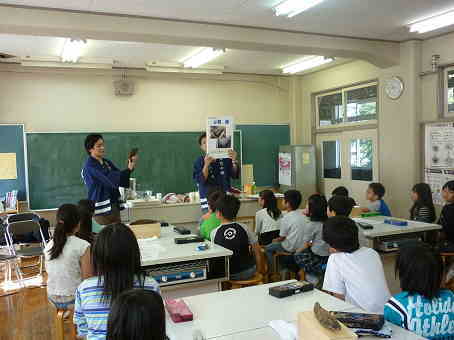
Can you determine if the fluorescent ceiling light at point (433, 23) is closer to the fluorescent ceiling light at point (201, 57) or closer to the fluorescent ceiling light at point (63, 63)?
the fluorescent ceiling light at point (201, 57)

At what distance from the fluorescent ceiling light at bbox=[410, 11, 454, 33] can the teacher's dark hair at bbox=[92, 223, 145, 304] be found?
4.20m

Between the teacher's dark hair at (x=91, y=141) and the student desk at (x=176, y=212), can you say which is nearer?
the teacher's dark hair at (x=91, y=141)

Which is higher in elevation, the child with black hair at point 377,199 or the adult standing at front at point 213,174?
the adult standing at front at point 213,174

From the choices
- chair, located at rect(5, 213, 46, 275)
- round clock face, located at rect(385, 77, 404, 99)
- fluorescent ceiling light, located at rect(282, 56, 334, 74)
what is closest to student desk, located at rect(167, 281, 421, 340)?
chair, located at rect(5, 213, 46, 275)

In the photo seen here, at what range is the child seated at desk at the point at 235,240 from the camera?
315 cm

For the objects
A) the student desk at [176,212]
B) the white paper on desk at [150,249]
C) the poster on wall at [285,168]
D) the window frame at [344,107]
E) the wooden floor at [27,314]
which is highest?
the window frame at [344,107]

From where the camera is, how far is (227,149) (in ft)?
14.7

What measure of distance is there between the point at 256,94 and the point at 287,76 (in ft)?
2.33

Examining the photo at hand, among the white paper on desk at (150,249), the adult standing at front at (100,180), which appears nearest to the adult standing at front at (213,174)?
the adult standing at front at (100,180)

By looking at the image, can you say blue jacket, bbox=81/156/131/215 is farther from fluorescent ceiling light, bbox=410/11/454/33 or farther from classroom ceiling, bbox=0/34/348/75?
fluorescent ceiling light, bbox=410/11/454/33

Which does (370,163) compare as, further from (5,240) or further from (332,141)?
(5,240)

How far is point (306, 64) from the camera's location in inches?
260

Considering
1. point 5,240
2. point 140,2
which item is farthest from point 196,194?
point 140,2

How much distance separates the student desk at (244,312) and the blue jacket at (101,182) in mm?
2022
